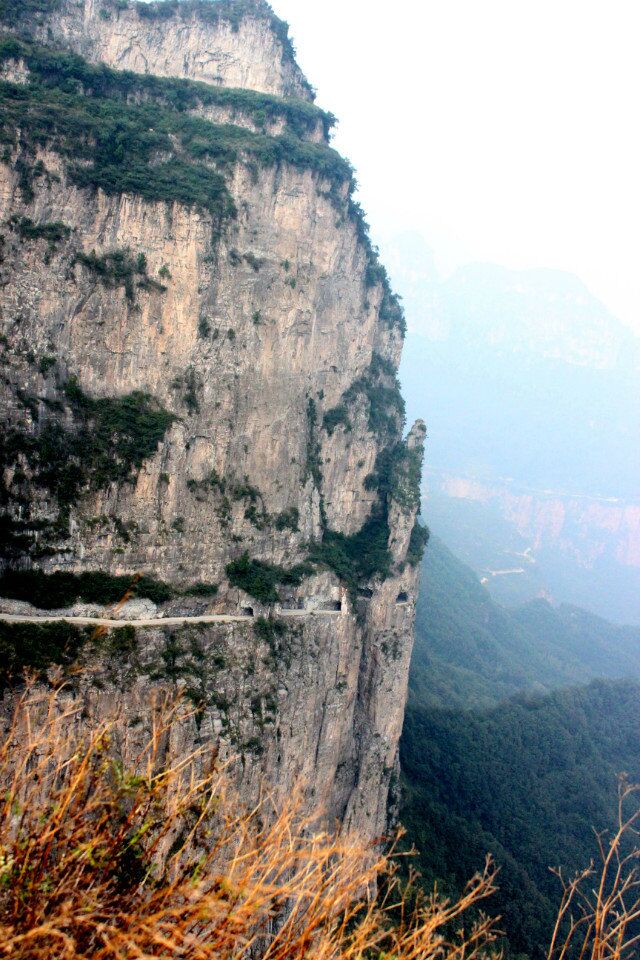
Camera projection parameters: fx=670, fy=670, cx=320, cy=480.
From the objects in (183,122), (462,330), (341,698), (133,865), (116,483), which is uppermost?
(462,330)

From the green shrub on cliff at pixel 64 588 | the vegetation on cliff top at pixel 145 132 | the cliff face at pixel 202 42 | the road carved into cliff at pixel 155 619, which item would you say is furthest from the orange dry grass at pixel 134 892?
the cliff face at pixel 202 42

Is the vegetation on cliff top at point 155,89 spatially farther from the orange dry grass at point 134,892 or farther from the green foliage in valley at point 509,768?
the green foliage in valley at point 509,768

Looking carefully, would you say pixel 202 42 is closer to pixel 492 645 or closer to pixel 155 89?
pixel 155 89

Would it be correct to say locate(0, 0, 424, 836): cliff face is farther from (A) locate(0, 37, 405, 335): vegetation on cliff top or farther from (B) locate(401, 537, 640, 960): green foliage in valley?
(B) locate(401, 537, 640, 960): green foliage in valley

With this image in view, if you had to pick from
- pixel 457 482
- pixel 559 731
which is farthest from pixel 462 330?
pixel 559 731

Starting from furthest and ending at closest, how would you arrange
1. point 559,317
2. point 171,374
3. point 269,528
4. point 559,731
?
point 559,317 < point 559,731 < point 269,528 < point 171,374

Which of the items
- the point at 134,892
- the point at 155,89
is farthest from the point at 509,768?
the point at 155,89

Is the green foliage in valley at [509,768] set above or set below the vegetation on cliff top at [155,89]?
below

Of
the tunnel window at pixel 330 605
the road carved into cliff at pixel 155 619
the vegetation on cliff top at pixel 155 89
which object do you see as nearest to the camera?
the road carved into cliff at pixel 155 619

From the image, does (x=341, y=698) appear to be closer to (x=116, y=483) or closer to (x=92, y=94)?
(x=116, y=483)
